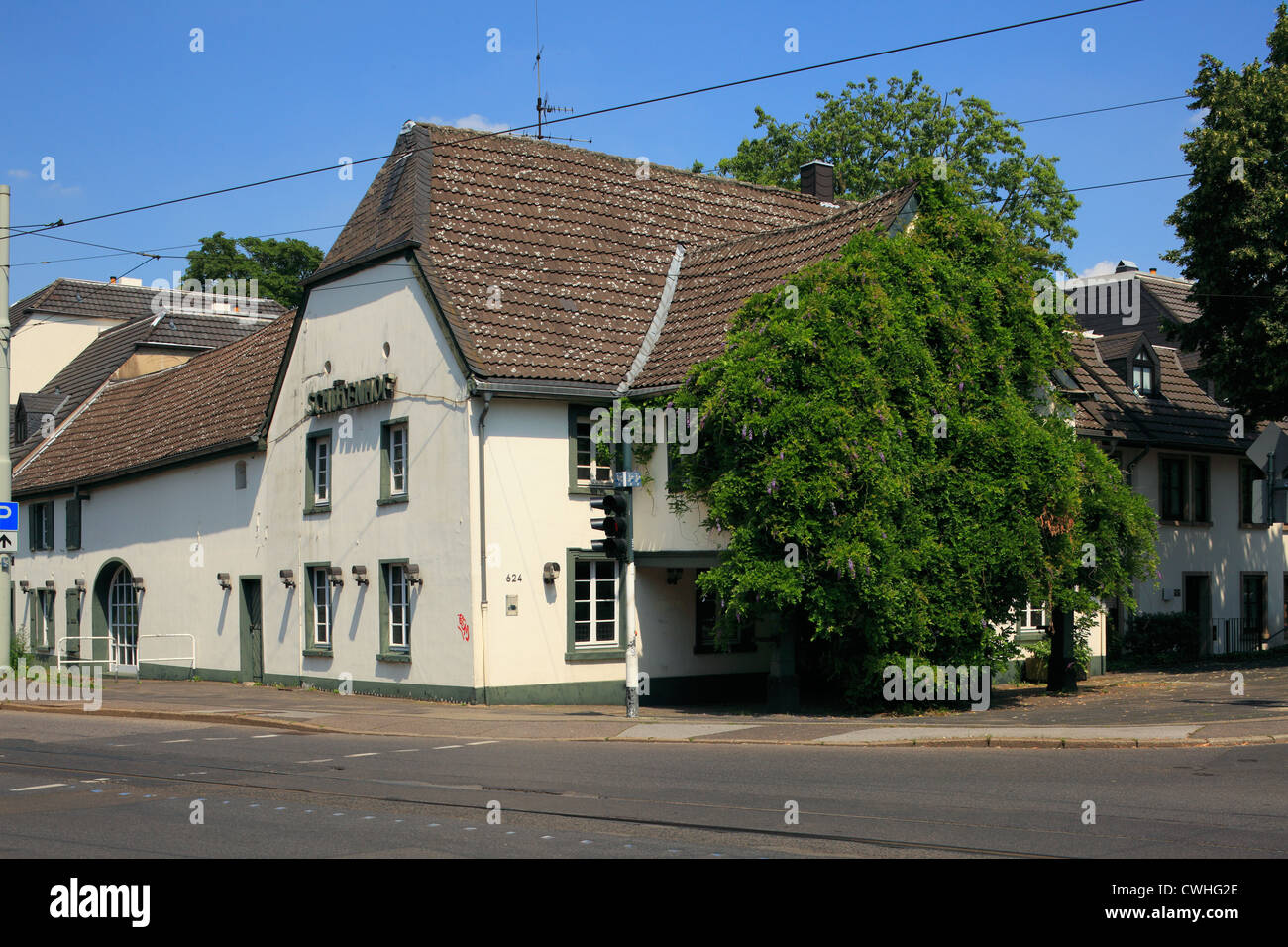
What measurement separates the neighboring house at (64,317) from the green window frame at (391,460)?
97.5ft

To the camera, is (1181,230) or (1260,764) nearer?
(1260,764)

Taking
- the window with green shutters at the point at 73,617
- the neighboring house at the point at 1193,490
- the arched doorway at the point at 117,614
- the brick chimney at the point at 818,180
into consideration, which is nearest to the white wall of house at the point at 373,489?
the arched doorway at the point at 117,614

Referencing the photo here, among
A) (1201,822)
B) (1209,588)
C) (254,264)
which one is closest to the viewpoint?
(1201,822)

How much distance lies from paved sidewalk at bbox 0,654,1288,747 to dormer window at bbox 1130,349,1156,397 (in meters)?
11.2

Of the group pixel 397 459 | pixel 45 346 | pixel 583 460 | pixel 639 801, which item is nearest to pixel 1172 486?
pixel 583 460

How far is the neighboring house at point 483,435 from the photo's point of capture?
24203mm

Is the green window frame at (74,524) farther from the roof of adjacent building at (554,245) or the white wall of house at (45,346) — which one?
the white wall of house at (45,346)

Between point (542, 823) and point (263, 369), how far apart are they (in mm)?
24402

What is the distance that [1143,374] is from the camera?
123 ft

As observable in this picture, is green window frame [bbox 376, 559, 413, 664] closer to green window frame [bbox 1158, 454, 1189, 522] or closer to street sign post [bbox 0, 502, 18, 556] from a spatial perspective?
street sign post [bbox 0, 502, 18, 556]

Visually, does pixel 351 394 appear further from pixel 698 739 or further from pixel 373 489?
pixel 698 739

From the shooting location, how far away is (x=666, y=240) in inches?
1142
